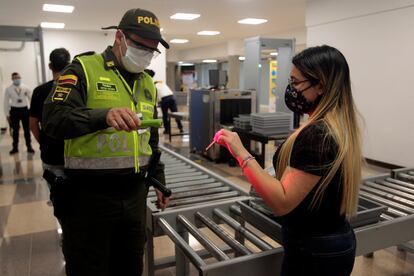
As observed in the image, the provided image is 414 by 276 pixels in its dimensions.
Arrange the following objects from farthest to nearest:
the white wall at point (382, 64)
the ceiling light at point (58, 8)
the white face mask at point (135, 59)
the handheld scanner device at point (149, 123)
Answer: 1. the ceiling light at point (58, 8)
2. the white wall at point (382, 64)
3. the white face mask at point (135, 59)
4. the handheld scanner device at point (149, 123)

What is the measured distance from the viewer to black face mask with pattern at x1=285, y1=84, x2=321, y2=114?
4.03 ft

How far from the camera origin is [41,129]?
2461 millimetres

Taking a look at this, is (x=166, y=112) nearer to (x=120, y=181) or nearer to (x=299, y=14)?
(x=299, y=14)

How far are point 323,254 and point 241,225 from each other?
1.80ft

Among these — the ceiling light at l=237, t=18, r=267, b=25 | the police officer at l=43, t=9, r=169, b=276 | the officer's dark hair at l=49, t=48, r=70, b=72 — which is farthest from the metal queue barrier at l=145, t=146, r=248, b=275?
the ceiling light at l=237, t=18, r=267, b=25

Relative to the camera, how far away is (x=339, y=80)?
1.13 m

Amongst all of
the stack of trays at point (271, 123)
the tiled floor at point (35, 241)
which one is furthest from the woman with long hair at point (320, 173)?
the stack of trays at point (271, 123)

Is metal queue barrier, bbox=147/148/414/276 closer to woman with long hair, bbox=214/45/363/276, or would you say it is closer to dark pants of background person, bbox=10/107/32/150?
woman with long hair, bbox=214/45/363/276

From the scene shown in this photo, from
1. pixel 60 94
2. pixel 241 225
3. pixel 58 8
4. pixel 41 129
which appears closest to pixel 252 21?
pixel 58 8

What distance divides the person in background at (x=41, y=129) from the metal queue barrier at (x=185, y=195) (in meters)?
0.76

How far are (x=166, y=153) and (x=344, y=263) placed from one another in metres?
2.42

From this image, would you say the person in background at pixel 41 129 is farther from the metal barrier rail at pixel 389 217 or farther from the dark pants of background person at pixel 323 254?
the metal barrier rail at pixel 389 217

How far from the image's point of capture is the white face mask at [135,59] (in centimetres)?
148

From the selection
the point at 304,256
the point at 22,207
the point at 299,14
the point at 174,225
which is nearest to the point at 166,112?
the point at 299,14
